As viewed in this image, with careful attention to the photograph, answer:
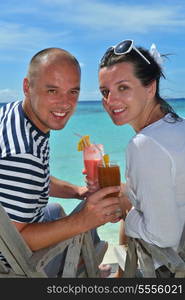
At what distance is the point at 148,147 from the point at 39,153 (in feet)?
1.65

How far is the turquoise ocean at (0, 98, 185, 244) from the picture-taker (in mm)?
6449

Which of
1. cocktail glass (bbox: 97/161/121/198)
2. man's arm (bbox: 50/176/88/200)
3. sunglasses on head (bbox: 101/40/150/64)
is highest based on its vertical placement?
sunglasses on head (bbox: 101/40/150/64)

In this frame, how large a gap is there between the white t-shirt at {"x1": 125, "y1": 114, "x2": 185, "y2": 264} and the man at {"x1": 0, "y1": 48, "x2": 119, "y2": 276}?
22 cm

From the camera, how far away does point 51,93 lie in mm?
2477

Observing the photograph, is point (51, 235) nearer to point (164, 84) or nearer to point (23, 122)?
point (23, 122)

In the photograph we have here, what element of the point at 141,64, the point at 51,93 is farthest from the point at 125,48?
the point at 51,93

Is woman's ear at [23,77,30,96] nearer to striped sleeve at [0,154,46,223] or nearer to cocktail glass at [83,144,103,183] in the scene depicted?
cocktail glass at [83,144,103,183]

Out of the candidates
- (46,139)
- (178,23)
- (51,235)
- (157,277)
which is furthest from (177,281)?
(178,23)

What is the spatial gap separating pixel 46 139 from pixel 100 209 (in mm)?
461

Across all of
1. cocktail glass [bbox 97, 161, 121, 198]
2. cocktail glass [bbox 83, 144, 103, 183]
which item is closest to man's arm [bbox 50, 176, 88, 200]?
cocktail glass [bbox 83, 144, 103, 183]

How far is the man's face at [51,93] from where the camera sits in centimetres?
240

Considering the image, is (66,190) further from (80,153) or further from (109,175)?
(80,153)

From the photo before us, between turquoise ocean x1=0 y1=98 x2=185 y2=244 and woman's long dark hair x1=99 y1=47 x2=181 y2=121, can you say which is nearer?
woman's long dark hair x1=99 y1=47 x2=181 y2=121

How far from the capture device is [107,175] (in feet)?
7.14
